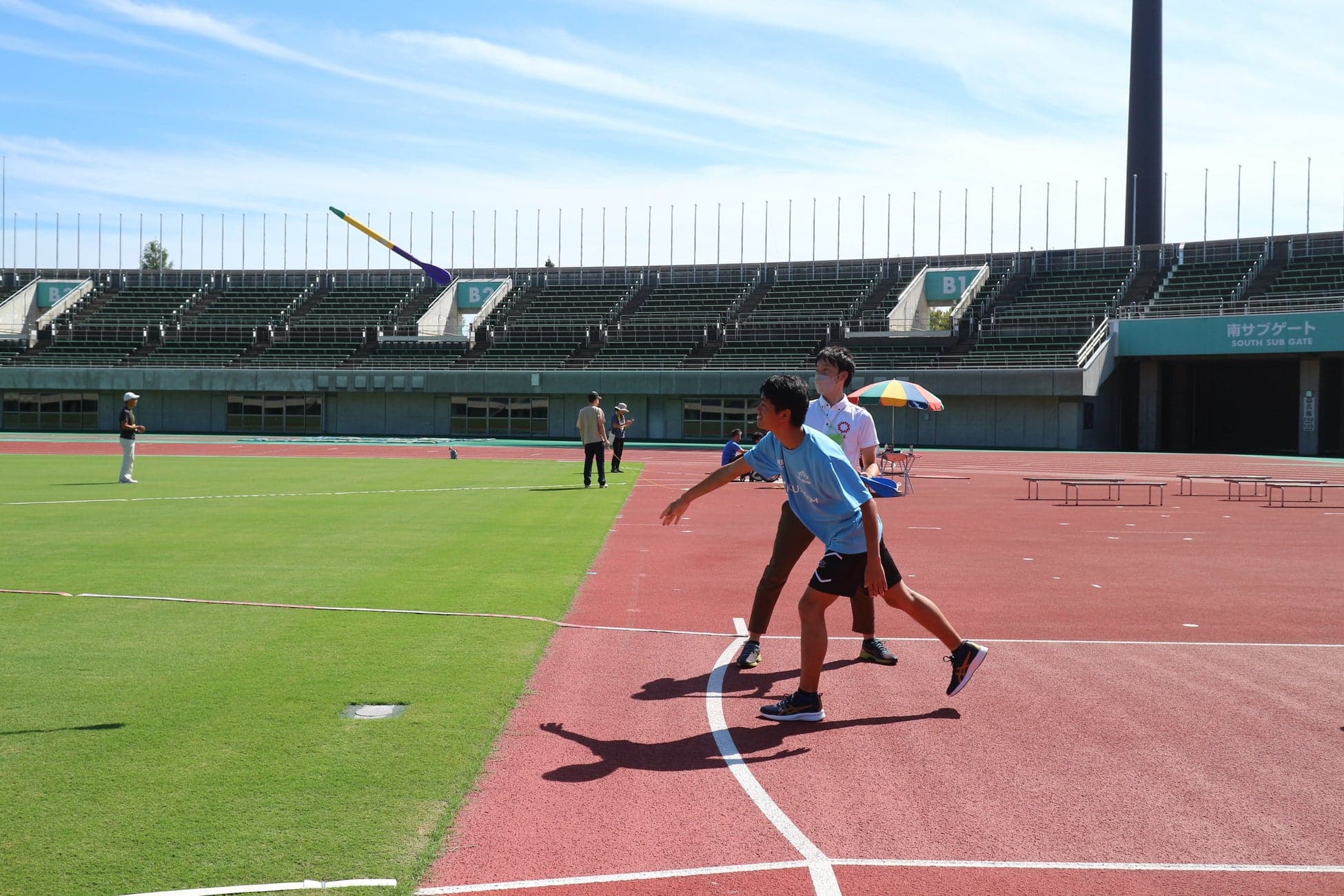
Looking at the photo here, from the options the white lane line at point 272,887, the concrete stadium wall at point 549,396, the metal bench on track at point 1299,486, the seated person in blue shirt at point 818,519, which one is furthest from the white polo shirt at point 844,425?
the concrete stadium wall at point 549,396

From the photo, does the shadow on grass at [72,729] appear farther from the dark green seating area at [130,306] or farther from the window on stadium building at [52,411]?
the dark green seating area at [130,306]

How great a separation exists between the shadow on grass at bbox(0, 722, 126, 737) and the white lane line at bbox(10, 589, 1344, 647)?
337 centimetres

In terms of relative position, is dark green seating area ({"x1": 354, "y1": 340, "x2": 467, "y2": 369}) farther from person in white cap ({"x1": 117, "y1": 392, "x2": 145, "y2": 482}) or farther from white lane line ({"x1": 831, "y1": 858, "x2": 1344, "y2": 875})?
white lane line ({"x1": 831, "y1": 858, "x2": 1344, "y2": 875})

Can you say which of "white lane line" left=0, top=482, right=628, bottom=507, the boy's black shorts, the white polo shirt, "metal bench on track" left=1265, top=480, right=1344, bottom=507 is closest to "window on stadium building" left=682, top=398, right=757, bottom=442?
"white lane line" left=0, top=482, right=628, bottom=507

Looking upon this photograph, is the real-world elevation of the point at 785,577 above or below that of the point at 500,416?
below

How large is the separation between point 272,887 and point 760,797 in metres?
2.20

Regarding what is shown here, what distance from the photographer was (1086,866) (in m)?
4.45

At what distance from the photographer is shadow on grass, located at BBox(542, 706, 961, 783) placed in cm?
559

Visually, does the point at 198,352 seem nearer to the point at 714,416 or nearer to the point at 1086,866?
the point at 714,416

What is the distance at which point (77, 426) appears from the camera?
6359 centimetres

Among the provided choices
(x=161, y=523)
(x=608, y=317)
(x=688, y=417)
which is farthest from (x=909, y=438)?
(x=161, y=523)

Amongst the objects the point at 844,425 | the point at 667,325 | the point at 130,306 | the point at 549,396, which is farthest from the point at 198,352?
the point at 844,425

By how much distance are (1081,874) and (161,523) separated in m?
14.5

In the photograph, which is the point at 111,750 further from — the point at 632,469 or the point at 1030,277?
the point at 1030,277
